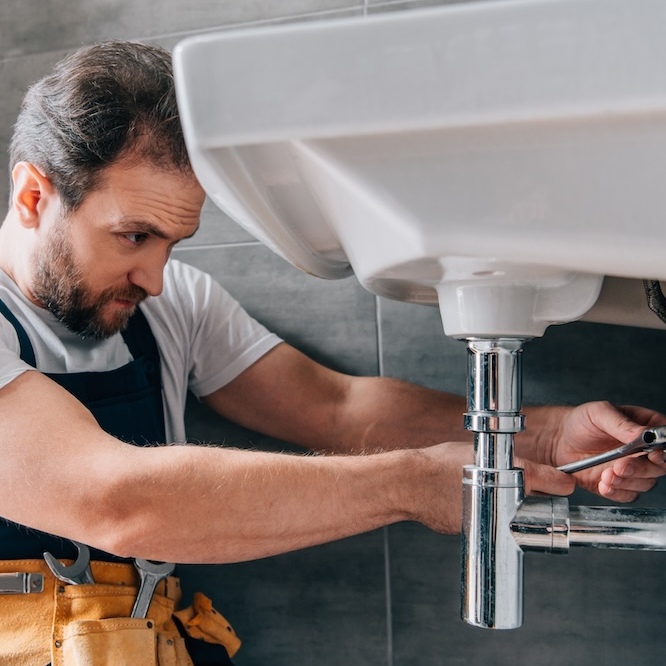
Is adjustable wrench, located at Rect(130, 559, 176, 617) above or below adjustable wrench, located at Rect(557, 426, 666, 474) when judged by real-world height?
below

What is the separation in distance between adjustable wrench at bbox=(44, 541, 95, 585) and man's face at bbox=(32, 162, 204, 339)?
0.25m

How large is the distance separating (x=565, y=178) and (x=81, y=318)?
0.68 metres

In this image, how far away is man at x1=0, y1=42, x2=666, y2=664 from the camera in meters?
0.71

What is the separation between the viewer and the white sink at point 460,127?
375mm

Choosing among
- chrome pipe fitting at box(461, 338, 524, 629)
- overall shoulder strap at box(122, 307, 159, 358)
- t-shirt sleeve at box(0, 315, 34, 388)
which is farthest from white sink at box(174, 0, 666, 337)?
overall shoulder strap at box(122, 307, 159, 358)

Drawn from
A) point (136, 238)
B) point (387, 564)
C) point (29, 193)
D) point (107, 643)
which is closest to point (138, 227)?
point (136, 238)

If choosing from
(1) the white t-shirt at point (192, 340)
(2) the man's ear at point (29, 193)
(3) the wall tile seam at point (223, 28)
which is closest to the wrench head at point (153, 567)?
(1) the white t-shirt at point (192, 340)

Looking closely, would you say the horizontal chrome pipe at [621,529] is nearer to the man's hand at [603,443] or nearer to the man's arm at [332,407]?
the man's hand at [603,443]

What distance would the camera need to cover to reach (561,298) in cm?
56

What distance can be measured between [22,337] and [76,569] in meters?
0.26

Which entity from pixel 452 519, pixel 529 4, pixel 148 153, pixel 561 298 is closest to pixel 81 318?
pixel 148 153

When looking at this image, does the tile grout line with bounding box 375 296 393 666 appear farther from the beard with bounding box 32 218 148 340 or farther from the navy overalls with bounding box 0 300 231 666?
the beard with bounding box 32 218 148 340

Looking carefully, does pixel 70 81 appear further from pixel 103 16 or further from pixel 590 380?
pixel 590 380

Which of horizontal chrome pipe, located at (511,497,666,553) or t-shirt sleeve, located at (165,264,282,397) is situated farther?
t-shirt sleeve, located at (165,264,282,397)
